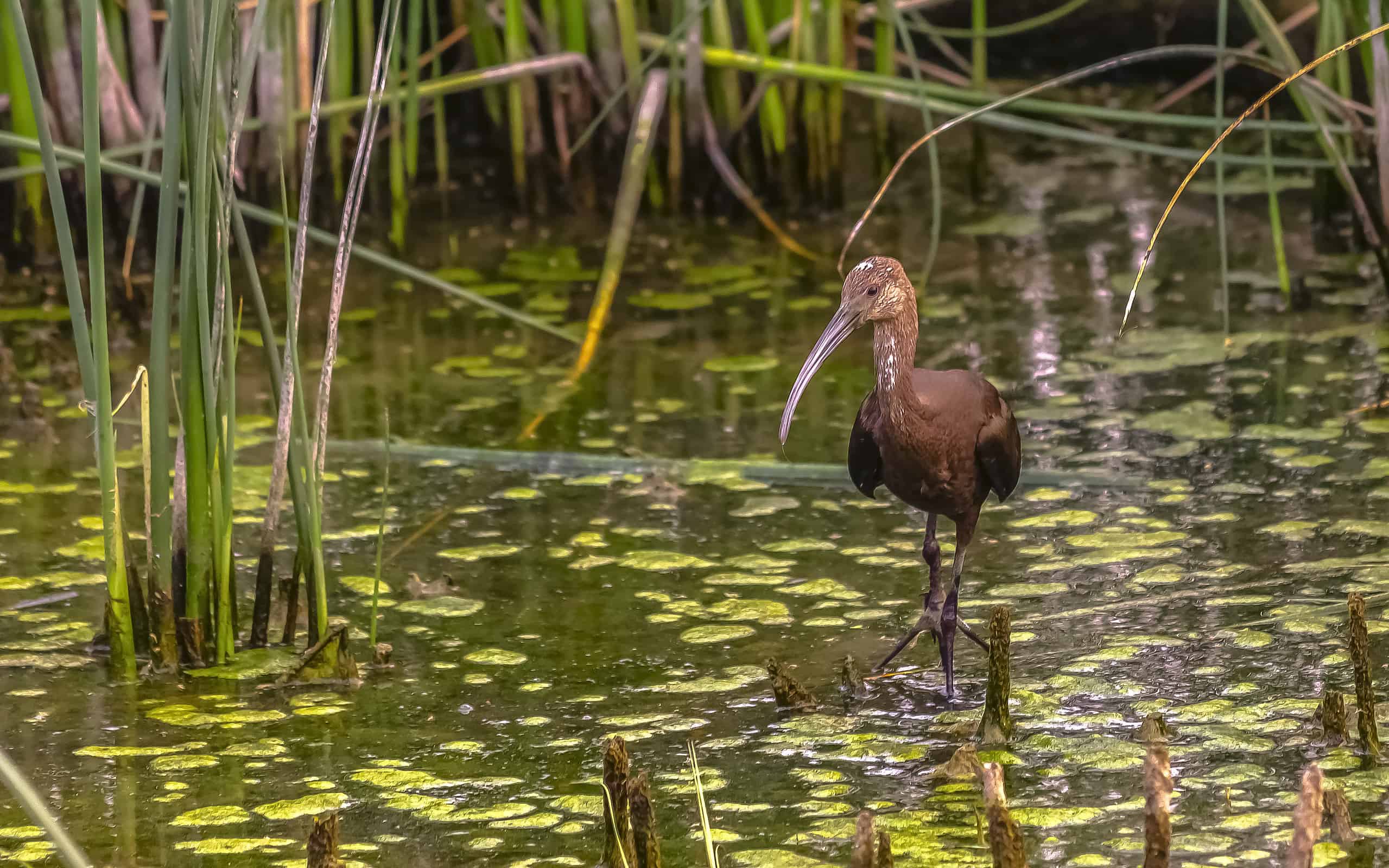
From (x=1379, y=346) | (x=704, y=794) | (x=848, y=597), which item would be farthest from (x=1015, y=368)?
(x=704, y=794)

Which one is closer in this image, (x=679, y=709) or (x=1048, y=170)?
(x=679, y=709)

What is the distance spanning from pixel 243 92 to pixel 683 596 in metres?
1.41

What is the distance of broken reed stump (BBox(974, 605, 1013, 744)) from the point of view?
2.87m

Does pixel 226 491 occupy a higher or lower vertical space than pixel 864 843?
higher

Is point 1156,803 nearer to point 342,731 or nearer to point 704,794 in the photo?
point 704,794

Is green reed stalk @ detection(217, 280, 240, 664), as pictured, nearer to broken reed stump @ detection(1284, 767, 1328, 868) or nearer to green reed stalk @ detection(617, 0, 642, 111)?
broken reed stump @ detection(1284, 767, 1328, 868)

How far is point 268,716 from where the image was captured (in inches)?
131

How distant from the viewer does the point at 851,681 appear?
334 centimetres

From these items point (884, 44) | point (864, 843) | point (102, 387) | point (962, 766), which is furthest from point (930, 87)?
point (864, 843)

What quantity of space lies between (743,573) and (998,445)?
803 mm

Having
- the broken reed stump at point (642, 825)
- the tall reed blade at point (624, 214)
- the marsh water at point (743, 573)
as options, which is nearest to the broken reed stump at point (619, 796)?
the broken reed stump at point (642, 825)

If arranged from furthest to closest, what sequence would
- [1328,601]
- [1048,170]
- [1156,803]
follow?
[1048,170] < [1328,601] < [1156,803]

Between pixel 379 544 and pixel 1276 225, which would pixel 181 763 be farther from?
pixel 1276 225

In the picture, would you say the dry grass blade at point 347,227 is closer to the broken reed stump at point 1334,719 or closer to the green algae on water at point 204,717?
the green algae on water at point 204,717
